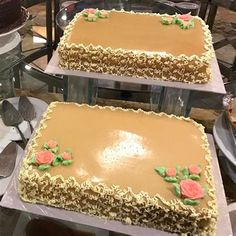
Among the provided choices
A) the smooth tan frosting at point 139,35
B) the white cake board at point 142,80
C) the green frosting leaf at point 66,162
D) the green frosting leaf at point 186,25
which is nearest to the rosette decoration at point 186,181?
the green frosting leaf at point 66,162

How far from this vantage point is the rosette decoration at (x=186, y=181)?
0.79 meters

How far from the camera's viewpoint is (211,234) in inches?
31.4

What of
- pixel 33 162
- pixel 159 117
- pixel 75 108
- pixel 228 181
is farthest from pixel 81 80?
pixel 228 181

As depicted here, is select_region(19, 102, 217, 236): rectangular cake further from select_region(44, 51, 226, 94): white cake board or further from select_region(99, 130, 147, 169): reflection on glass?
select_region(44, 51, 226, 94): white cake board

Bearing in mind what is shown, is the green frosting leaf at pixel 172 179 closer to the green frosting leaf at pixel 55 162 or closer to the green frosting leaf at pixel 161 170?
the green frosting leaf at pixel 161 170

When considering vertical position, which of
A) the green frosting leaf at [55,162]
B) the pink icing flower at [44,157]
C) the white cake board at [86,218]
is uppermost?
the pink icing flower at [44,157]

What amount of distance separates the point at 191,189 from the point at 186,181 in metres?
0.02

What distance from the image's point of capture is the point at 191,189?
31.6 inches

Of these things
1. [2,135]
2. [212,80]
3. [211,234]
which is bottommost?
[2,135]

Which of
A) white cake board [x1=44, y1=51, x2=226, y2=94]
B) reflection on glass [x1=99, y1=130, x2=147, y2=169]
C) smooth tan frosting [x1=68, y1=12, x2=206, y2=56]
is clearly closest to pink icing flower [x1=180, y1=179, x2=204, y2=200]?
reflection on glass [x1=99, y1=130, x2=147, y2=169]

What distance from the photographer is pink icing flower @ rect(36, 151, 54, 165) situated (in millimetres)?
847

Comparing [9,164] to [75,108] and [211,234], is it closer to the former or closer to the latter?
[75,108]

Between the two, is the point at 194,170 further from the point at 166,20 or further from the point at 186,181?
the point at 166,20

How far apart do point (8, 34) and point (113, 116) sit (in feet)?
1.99
